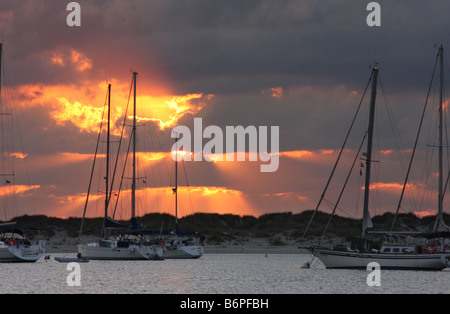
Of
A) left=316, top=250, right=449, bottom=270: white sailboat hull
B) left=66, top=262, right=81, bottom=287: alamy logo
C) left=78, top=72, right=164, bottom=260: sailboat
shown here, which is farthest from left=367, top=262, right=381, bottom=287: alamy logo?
left=78, top=72, right=164, bottom=260: sailboat

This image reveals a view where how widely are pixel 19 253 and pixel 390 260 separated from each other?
1650 inches

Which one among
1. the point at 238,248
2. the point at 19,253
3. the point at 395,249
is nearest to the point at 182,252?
the point at 19,253

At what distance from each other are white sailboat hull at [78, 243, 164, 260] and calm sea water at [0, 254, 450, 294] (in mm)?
3318

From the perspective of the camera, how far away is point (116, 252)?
9888cm

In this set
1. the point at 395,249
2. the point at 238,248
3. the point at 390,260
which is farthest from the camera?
the point at 238,248

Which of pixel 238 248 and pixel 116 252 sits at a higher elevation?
pixel 116 252

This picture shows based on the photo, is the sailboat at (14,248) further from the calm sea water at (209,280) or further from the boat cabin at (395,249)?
the boat cabin at (395,249)

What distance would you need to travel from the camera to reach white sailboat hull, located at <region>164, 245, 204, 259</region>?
4328 inches

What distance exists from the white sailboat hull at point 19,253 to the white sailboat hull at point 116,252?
5.74 meters

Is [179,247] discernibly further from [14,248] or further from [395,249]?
[395,249]

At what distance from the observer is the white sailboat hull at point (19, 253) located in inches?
3642

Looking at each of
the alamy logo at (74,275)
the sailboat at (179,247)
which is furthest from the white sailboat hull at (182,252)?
the alamy logo at (74,275)
